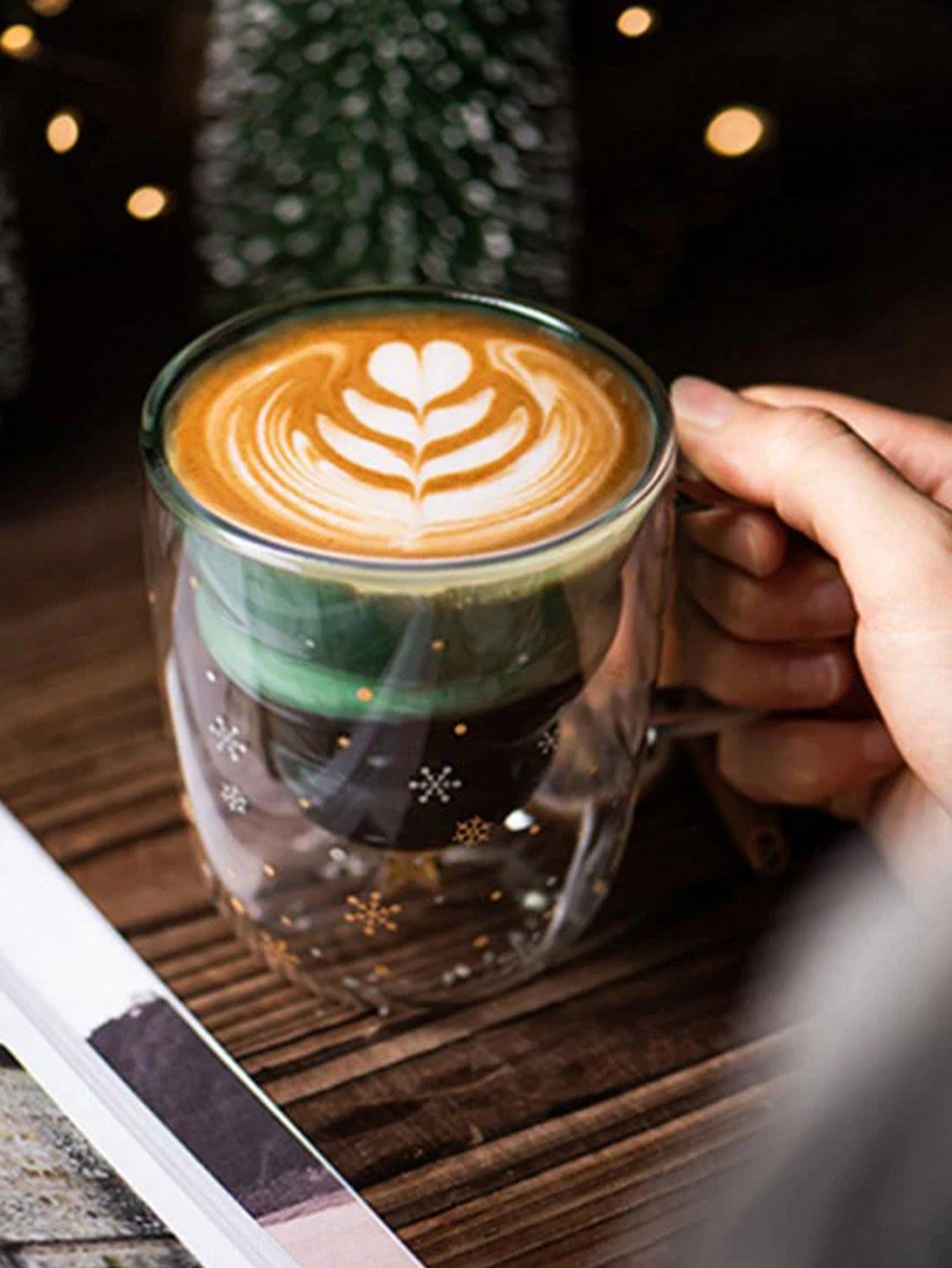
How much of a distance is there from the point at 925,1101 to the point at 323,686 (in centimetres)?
28

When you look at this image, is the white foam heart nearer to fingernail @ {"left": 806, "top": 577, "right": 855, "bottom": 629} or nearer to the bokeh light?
fingernail @ {"left": 806, "top": 577, "right": 855, "bottom": 629}

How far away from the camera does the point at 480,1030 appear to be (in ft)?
2.50

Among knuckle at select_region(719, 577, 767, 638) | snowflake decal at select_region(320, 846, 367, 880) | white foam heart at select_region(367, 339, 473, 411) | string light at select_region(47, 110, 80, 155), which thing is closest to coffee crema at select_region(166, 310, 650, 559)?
white foam heart at select_region(367, 339, 473, 411)

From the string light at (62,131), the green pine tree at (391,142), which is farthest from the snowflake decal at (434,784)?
the string light at (62,131)

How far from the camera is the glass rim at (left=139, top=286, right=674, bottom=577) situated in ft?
2.10

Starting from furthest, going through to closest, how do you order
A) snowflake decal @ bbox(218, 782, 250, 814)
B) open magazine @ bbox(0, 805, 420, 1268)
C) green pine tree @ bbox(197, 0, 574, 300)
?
green pine tree @ bbox(197, 0, 574, 300) < snowflake decal @ bbox(218, 782, 250, 814) < open magazine @ bbox(0, 805, 420, 1268)

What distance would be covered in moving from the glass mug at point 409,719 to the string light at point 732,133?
1.39 ft

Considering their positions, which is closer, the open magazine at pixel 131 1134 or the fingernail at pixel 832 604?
the open magazine at pixel 131 1134

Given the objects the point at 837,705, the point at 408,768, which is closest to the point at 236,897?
the point at 408,768

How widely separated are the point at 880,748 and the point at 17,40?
1.85 feet

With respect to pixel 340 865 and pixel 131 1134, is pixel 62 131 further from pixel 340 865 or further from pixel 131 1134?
pixel 131 1134

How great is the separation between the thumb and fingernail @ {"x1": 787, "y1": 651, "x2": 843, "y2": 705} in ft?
0.21

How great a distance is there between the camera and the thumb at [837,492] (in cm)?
68

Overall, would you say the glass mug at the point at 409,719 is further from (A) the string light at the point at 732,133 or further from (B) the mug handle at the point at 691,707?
(A) the string light at the point at 732,133
